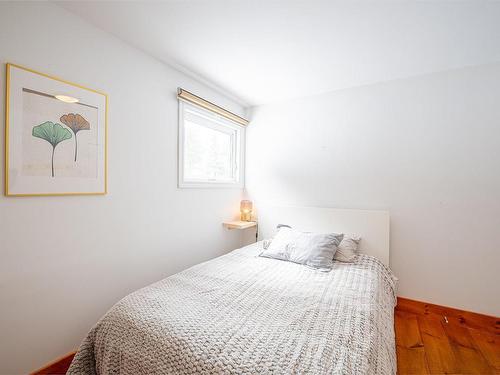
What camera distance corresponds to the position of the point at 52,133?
60.3 inches

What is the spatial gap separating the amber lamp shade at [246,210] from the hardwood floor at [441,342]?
1918 mm

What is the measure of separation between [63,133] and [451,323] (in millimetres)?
3552

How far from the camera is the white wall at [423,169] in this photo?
217cm

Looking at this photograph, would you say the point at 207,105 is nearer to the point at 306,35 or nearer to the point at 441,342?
the point at 306,35

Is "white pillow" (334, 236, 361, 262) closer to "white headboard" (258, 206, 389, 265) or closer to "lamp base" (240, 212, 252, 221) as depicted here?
"white headboard" (258, 206, 389, 265)

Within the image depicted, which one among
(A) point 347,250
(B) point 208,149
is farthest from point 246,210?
(A) point 347,250

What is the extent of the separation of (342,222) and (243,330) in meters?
1.91

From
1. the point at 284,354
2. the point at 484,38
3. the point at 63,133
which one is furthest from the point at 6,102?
the point at 484,38

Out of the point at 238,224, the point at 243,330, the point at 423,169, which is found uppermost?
the point at 423,169

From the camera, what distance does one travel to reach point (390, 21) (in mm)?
1668

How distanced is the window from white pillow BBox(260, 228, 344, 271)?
3.51 feet

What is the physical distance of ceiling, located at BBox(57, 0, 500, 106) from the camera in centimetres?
157

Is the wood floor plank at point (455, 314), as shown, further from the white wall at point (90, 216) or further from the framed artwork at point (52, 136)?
the framed artwork at point (52, 136)

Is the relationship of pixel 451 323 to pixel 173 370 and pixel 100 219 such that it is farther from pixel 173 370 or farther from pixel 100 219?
pixel 100 219
